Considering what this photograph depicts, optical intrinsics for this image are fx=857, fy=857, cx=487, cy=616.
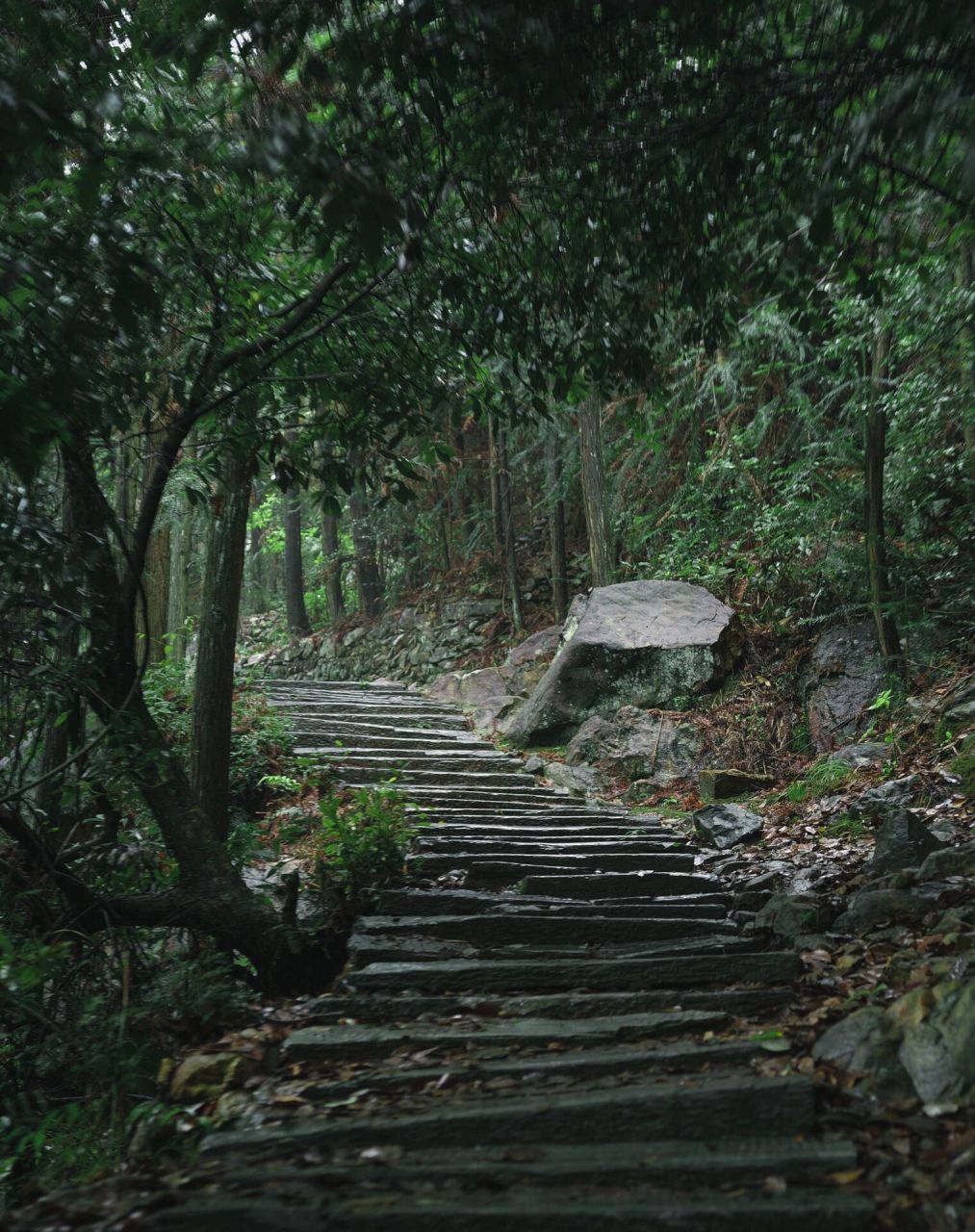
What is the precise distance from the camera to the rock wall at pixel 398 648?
50.2 feet

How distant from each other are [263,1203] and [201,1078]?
47.7 inches

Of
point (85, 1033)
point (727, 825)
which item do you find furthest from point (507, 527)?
point (85, 1033)

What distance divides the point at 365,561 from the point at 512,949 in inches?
608

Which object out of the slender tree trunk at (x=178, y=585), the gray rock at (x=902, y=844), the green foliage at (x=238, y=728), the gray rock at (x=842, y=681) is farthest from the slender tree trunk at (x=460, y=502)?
the gray rock at (x=902, y=844)

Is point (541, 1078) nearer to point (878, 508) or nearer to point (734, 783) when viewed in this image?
point (734, 783)

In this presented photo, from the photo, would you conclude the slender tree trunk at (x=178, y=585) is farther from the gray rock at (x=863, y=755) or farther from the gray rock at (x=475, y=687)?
the gray rock at (x=863, y=755)

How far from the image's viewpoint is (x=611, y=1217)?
7.36 ft

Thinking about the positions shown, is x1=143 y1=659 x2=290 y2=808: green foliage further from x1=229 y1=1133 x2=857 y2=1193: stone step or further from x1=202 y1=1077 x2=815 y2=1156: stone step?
x1=229 y1=1133 x2=857 y2=1193: stone step

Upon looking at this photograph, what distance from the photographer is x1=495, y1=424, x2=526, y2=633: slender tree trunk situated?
14727 millimetres

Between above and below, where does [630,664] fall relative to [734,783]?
above

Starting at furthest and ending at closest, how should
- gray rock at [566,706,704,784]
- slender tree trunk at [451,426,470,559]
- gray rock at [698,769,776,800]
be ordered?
slender tree trunk at [451,426,470,559], gray rock at [566,706,704,784], gray rock at [698,769,776,800]

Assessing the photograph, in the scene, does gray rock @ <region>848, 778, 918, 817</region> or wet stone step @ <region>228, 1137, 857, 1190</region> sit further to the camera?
gray rock @ <region>848, 778, 918, 817</region>

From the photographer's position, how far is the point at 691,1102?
2.79m

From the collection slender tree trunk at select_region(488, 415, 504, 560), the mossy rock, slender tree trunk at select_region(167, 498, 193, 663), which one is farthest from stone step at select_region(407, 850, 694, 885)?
slender tree trunk at select_region(488, 415, 504, 560)
